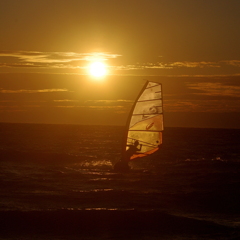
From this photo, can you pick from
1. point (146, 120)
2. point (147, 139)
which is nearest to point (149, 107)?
point (146, 120)

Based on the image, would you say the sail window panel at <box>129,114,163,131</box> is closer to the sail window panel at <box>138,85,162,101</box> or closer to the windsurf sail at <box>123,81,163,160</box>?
the windsurf sail at <box>123,81,163,160</box>

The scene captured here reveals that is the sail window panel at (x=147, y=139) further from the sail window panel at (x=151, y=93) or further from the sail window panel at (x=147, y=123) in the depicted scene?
the sail window panel at (x=151, y=93)

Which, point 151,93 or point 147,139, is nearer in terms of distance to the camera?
point 151,93

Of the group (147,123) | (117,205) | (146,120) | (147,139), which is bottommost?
(117,205)

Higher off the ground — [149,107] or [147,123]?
[149,107]

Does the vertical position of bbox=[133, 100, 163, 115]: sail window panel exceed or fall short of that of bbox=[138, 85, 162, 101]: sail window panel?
it falls short

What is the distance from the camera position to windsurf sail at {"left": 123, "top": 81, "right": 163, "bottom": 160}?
25.8 meters

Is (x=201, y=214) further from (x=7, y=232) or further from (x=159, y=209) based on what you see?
(x=7, y=232)

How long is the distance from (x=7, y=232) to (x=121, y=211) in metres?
5.29

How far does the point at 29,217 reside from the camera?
645 inches

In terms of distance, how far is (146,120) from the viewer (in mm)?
26484

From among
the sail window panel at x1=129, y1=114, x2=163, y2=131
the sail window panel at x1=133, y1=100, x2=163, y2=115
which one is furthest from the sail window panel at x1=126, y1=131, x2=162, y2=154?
the sail window panel at x1=133, y1=100, x2=163, y2=115

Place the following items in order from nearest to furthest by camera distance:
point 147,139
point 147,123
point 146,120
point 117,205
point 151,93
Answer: point 117,205 → point 151,93 → point 146,120 → point 147,123 → point 147,139

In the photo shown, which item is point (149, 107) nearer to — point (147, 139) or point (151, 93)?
point (151, 93)
